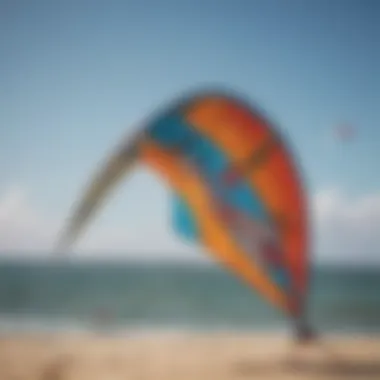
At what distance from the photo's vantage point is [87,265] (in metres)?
1.77

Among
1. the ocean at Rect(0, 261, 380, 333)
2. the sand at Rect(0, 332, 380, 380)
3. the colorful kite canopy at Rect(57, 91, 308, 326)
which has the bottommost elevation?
the sand at Rect(0, 332, 380, 380)

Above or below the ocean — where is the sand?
below

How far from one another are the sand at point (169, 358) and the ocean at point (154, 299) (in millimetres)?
31

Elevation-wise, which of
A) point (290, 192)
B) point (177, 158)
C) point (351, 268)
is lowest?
point (351, 268)

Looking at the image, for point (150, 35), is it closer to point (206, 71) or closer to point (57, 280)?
point (206, 71)

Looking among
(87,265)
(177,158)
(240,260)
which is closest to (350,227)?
(240,260)

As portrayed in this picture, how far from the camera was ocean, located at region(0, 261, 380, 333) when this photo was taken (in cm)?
175

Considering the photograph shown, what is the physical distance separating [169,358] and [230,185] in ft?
1.45

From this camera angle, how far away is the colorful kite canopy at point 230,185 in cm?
177

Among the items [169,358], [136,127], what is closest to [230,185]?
[136,127]

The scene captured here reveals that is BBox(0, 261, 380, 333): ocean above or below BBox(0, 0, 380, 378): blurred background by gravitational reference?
below

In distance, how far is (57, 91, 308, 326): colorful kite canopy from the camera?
177cm

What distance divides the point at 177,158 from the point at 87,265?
342mm

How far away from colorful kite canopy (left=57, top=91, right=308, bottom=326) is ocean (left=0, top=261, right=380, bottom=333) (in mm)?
54
